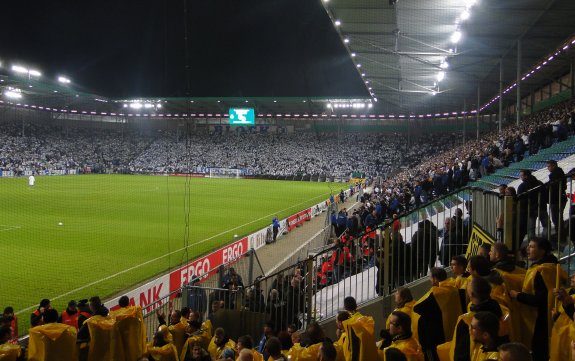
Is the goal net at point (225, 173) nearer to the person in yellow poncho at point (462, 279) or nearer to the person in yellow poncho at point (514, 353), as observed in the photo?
the person in yellow poncho at point (462, 279)

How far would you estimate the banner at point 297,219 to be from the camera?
982 inches

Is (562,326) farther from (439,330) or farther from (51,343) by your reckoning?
(51,343)

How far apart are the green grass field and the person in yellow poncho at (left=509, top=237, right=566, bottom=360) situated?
11232 millimetres

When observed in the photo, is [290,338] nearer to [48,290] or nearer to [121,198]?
[48,290]

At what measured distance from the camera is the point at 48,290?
13406 millimetres

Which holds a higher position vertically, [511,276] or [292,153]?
[292,153]

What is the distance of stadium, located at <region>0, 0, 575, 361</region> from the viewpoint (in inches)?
194

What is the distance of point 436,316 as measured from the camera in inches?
181

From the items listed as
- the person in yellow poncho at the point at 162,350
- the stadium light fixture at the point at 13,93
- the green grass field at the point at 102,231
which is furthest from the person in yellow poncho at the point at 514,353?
the stadium light fixture at the point at 13,93

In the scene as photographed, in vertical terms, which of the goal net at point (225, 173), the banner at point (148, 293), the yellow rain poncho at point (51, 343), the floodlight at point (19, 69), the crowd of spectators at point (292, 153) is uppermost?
the floodlight at point (19, 69)

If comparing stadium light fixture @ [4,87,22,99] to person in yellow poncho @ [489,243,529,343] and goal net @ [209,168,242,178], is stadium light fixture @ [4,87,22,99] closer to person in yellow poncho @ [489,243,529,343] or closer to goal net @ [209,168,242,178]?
goal net @ [209,168,242,178]

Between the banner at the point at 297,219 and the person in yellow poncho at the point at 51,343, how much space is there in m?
19.4

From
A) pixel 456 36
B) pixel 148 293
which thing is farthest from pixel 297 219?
pixel 148 293

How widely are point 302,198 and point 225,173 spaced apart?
28.7 m
